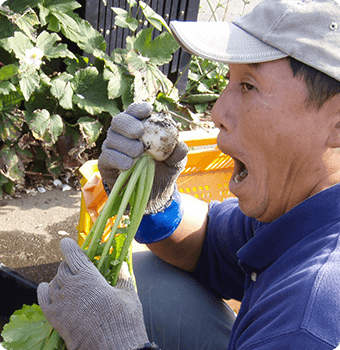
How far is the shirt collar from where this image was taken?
133cm

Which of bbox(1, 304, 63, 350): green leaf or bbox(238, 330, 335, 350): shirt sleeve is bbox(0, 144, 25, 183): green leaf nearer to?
bbox(1, 304, 63, 350): green leaf

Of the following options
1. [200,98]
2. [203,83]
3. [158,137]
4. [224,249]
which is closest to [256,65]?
[158,137]

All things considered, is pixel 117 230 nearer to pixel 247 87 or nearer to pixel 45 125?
pixel 247 87

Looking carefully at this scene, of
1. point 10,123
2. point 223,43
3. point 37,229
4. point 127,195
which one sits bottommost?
point 37,229

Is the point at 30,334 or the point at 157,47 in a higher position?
the point at 157,47

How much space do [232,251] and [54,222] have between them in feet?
6.77

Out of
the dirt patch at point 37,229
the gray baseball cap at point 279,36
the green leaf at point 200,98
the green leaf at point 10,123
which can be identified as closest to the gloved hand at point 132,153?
the gray baseball cap at point 279,36

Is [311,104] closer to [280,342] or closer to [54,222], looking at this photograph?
[280,342]

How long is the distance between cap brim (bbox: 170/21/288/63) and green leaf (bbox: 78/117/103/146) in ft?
7.62

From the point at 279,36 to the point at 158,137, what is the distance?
657 mm

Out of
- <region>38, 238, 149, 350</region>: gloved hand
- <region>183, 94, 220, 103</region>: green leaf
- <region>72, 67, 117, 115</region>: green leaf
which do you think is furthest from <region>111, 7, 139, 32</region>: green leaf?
<region>38, 238, 149, 350</region>: gloved hand

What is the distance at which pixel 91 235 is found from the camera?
1.78 meters

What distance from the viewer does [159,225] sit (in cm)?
193

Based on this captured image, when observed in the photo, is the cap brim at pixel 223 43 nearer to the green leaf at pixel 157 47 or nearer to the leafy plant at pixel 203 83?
the green leaf at pixel 157 47
